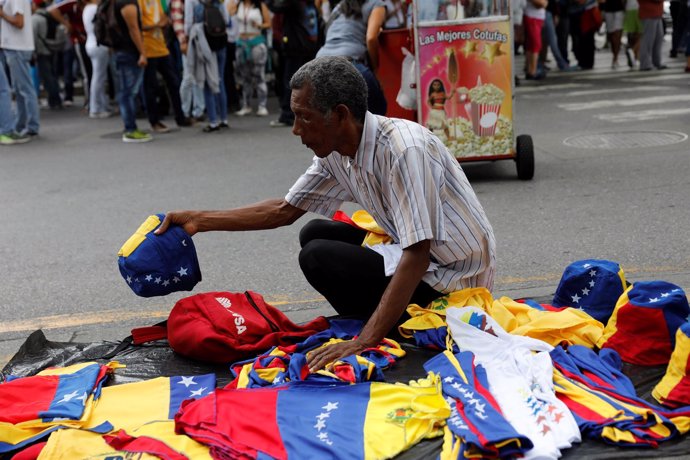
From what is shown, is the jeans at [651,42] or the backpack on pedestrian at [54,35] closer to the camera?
the backpack on pedestrian at [54,35]

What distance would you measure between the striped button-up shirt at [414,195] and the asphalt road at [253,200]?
0.83 m

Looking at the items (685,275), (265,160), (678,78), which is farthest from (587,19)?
(685,275)

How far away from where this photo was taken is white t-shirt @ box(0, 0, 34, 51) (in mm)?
9602

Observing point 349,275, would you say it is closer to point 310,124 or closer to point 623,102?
point 310,124

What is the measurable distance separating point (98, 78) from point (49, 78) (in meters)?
1.99

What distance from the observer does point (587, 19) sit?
1445cm

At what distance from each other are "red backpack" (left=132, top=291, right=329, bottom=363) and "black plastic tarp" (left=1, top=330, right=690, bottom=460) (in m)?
0.06

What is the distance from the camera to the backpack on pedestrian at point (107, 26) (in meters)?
9.44

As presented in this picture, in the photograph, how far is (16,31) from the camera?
31.8 ft

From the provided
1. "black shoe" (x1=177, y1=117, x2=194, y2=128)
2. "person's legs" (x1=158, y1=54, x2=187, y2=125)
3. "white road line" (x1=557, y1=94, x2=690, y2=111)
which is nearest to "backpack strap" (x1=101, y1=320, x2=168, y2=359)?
"person's legs" (x1=158, y1=54, x2=187, y2=125)

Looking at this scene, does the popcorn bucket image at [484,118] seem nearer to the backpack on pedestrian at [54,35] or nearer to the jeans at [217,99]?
the jeans at [217,99]

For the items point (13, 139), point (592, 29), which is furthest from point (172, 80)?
point (592, 29)

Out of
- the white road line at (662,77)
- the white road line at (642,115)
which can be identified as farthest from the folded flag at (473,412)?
the white road line at (662,77)

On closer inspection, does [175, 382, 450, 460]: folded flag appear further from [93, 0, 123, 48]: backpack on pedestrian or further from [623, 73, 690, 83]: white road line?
[623, 73, 690, 83]: white road line
